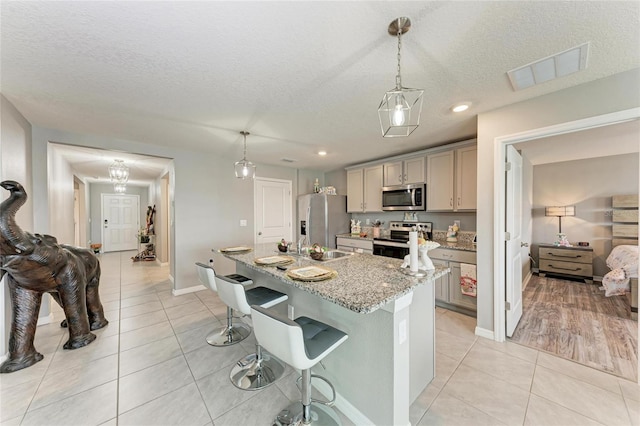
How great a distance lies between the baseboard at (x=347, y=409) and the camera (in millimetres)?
1508

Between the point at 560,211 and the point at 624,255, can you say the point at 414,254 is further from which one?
the point at 560,211

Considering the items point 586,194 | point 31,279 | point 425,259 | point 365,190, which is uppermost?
point 365,190

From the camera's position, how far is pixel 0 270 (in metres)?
1.96

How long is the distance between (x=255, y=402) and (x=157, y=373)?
3.18 feet

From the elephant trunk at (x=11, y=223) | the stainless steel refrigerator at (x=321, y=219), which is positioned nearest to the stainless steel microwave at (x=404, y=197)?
the stainless steel refrigerator at (x=321, y=219)

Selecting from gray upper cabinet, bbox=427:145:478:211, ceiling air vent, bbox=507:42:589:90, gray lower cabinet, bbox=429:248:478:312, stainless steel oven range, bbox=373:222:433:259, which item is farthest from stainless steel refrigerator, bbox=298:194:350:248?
ceiling air vent, bbox=507:42:589:90

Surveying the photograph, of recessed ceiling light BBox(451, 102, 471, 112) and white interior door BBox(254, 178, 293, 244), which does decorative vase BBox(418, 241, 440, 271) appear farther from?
white interior door BBox(254, 178, 293, 244)

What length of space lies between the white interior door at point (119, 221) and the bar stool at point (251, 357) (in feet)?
26.4

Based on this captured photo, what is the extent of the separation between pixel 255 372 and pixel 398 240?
2.85 m

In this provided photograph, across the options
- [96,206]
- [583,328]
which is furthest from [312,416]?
[96,206]

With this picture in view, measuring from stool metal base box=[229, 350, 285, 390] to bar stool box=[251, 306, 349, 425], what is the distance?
1.15 ft

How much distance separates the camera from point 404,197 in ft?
13.2

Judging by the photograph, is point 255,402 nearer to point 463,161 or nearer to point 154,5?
point 154,5

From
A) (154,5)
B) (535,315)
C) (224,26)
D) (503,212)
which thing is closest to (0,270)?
(154,5)
